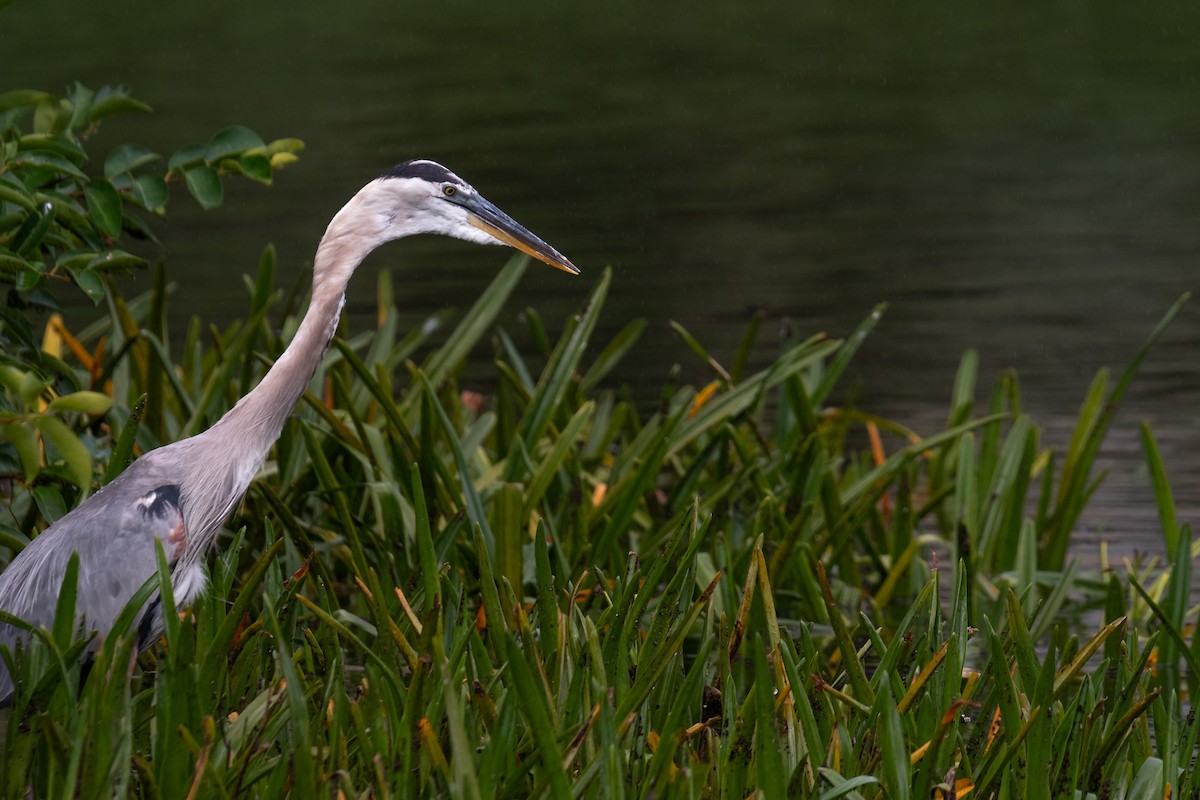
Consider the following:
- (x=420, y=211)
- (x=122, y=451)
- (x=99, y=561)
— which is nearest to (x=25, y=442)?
(x=99, y=561)

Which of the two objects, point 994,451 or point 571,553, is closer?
point 571,553

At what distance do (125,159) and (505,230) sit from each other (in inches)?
34.5

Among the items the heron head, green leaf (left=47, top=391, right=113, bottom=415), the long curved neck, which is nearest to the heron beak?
the heron head

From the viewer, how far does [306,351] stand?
10.3 ft

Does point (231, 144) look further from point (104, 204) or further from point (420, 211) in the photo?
point (420, 211)

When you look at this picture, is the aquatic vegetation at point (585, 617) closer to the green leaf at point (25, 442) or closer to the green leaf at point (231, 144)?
the green leaf at point (25, 442)

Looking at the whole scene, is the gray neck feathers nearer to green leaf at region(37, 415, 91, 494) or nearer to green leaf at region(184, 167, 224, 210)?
green leaf at region(37, 415, 91, 494)

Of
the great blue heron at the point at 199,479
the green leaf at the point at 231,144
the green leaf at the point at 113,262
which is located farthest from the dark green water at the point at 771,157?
the green leaf at the point at 113,262

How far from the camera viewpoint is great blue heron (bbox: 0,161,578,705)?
3045 mm

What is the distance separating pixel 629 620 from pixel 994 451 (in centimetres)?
231

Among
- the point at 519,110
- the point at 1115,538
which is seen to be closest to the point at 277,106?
the point at 519,110

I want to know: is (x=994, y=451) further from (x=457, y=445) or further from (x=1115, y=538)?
(x=457, y=445)

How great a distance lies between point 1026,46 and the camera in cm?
1988

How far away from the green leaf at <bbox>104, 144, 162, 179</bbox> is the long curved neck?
59 cm
